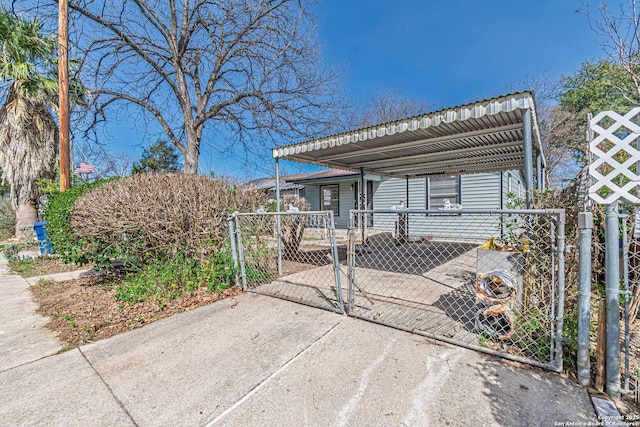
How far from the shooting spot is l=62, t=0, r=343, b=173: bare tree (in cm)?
787

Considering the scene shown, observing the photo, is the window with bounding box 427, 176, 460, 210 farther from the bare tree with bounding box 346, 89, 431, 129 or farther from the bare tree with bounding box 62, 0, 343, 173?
the bare tree with bounding box 346, 89, 431, 129

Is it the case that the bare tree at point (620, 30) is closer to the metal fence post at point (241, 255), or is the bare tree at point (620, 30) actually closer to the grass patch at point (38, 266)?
the metal fence post at point (241, 255)

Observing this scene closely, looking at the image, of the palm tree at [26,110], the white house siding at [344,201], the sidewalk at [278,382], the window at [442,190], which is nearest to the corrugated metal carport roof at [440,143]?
the window at [442,190]

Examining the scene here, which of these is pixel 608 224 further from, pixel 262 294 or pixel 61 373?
pixel 61 373

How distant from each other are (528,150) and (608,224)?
1.58m

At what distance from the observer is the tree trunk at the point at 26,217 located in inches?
374

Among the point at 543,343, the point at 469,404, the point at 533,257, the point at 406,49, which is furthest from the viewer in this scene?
the point at 406,49

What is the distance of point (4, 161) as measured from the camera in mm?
8945

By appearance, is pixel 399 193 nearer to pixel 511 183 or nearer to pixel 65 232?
pixel 511 183

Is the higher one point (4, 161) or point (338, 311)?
point (4, 161)

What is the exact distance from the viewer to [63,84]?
268 inches

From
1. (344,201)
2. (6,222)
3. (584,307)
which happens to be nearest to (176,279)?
(584,307)

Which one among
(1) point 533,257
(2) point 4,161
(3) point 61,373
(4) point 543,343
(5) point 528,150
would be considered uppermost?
(2) point 4,161

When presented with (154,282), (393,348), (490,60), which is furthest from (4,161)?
(490,60)
